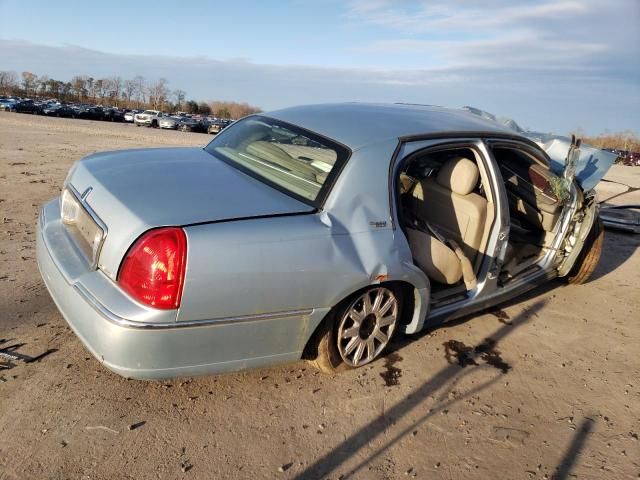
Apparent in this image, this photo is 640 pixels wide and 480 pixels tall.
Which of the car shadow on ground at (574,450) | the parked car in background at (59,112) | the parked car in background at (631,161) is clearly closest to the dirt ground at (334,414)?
the car shadow on ground at (574,450)

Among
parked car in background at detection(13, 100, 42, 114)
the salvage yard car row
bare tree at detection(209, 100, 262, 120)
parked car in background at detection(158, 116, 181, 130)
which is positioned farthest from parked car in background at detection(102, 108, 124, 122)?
bare tree at detection(209, 100, 262, 120)

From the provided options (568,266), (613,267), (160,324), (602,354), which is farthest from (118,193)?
(613,267)

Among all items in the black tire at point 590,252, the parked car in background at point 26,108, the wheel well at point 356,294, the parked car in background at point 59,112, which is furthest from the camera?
the parked car in background at point 59,112

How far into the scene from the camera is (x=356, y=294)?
285cm

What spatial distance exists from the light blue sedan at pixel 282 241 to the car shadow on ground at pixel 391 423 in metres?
0.36

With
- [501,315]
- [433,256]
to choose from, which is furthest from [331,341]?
[501,315]

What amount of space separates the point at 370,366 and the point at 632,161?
30023 millimetres

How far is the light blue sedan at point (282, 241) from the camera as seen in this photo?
2285 millimetres

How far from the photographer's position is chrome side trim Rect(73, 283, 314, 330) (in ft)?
7.29

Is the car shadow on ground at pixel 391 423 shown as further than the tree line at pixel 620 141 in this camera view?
No

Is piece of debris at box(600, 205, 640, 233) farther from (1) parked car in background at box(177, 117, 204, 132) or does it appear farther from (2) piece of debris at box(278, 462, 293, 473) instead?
(1) parked car in background at box(177, 117, 204, 132)

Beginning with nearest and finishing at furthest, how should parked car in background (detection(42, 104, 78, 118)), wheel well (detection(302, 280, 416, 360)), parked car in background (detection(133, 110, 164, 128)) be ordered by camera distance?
wheel well (detection(302, 280, 416, 360)) < parked car in background (detection(133, 110, 164, 128)) < parked car in background (detection(42, 104, 78, 118))

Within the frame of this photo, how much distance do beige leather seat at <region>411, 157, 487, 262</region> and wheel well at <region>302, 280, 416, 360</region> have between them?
832 millimetres

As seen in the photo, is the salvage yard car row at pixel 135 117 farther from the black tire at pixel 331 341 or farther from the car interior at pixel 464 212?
the black tire at pixel 331 341
